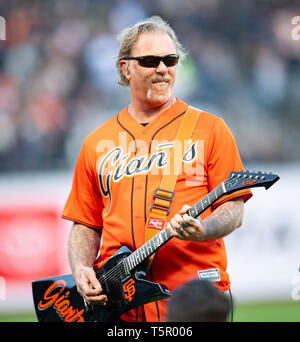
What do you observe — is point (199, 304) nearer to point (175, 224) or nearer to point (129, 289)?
point (175, 224)

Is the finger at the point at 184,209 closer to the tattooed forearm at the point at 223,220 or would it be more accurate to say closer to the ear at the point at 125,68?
the tattooed forearm at the point at 223,220

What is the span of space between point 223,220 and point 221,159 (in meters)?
0.33

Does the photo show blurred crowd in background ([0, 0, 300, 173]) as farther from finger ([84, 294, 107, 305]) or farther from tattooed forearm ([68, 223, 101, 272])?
finger ([84, 294, 107, 305])

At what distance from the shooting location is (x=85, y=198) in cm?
380

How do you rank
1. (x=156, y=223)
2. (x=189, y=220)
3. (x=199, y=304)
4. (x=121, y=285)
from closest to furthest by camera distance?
(x=199, y=304) < (x=189, y=220) < (x=156, y=223) < (x=121, y=285)

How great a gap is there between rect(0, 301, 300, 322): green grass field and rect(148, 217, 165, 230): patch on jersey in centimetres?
339

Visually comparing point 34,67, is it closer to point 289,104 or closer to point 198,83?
point 198,83

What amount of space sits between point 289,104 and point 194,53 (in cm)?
143

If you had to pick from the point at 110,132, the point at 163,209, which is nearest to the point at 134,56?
the point at 110,132

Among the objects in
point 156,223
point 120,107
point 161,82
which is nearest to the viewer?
point 156,223

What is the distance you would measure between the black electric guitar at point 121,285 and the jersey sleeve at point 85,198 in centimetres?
35

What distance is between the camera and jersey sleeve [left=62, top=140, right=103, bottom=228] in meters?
3.76

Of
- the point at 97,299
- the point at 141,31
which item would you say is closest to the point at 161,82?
Answer: the point at 141,31

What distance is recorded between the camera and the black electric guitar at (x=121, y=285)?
3.13 meters
